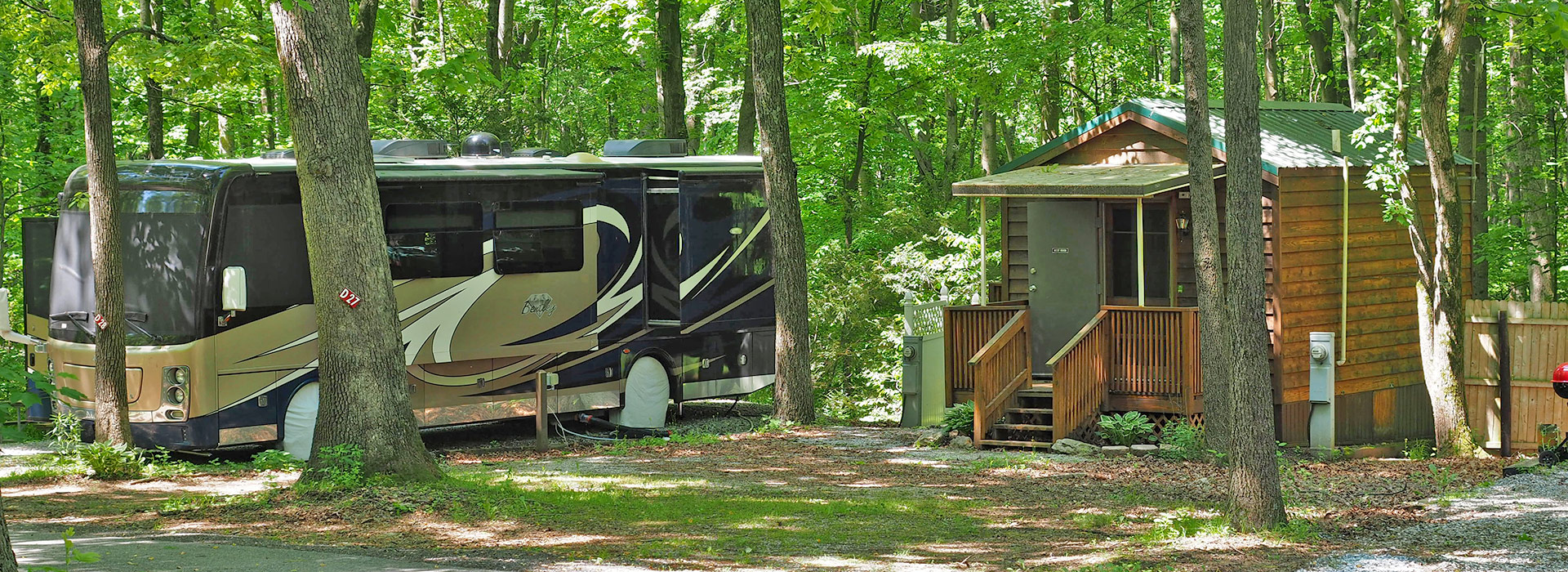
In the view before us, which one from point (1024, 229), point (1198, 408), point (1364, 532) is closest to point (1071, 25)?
point (1024, 229)

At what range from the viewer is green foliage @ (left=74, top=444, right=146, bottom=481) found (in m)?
10.2

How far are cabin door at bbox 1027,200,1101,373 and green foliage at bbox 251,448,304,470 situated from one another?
7406 millimetres

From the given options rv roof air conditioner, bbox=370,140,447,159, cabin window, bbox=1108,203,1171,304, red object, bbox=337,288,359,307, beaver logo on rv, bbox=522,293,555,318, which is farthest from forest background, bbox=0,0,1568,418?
red object, bbox=337,288,359,307

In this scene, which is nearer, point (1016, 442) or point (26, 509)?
point (26, 509)

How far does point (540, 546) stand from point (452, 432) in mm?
7287

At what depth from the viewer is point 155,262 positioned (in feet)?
37.2

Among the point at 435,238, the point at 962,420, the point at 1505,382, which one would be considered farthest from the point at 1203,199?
the point at 435,238

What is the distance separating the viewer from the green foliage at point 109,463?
33.4ft

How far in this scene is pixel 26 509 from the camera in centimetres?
871

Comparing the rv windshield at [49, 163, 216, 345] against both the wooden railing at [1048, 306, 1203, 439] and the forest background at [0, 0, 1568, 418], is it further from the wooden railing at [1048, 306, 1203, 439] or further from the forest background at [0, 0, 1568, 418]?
the wooden railing at [1048, 306, 1203, 439]

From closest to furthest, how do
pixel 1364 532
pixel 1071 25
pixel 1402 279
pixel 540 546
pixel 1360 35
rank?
pixel 540 546
pixel 1364 532
pixel 1402 279
pixel 1071 25
pixel 1360 35

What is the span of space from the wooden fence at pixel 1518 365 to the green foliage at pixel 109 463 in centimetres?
1200

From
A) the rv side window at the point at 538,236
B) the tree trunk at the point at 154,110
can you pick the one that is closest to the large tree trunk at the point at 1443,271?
the rv side window at the point at 538,236

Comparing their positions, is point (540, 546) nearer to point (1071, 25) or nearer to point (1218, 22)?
point (1071, 25)
